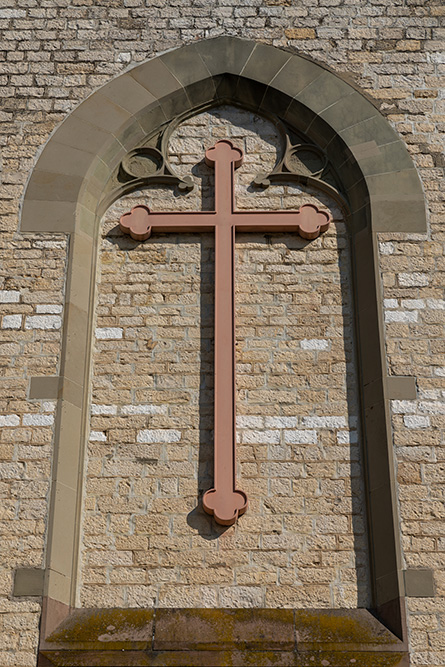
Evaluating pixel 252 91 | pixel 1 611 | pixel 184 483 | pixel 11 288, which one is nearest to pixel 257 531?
pixel 184 483

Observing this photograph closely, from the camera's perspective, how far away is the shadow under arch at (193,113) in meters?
6.43

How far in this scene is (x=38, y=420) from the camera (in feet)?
22.0

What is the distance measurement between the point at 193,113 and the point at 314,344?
2.28 meters

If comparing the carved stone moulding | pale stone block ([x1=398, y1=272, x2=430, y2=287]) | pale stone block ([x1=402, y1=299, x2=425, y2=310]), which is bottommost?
the carved stone moulding

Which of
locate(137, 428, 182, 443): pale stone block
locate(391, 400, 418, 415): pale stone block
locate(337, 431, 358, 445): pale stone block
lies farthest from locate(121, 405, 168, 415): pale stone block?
locate(391, 400, 418, 415): pale stone block

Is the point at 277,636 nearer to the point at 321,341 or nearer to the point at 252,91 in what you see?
the point at 321,341

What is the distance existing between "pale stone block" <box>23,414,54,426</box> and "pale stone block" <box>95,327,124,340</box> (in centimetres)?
78

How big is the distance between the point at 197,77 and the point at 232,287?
1.89m

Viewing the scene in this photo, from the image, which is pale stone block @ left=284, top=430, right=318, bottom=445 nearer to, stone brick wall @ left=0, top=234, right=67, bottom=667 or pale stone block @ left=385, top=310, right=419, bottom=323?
pale stone block @ left=385, top=310, right=419, bottom=323

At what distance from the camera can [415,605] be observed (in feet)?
20.1

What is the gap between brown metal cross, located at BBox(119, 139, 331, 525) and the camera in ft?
22.0

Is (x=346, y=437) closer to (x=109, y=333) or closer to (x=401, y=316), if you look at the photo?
(x=401, y=316)

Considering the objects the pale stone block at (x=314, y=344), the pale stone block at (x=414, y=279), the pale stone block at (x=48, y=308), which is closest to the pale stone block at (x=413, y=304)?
the pale stone block at (x=414, y=279)

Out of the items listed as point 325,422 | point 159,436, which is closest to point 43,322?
point 159,436
